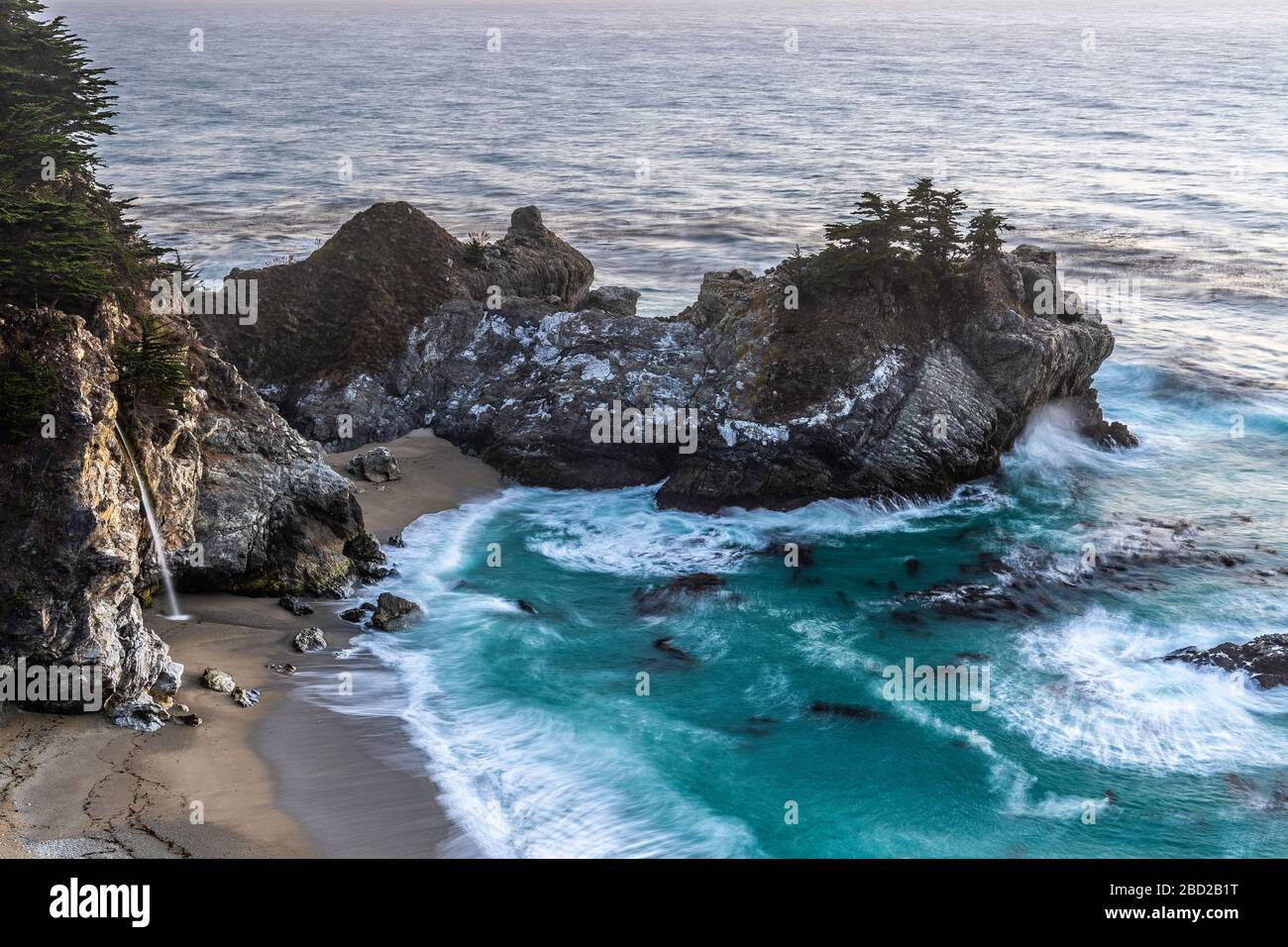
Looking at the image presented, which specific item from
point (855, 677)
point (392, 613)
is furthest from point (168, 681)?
point (855, 677)

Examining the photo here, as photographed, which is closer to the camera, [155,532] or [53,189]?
[155,532]

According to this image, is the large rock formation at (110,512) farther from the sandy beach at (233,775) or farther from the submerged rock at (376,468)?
the submerged rock at (376,468)

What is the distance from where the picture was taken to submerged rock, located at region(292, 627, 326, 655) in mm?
18031

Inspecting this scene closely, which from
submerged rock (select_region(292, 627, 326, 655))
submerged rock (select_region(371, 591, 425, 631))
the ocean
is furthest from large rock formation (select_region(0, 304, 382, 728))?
the ocean

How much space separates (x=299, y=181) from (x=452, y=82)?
51.8m

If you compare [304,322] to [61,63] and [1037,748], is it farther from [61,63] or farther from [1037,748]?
[1037,748]

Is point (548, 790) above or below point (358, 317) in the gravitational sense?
below

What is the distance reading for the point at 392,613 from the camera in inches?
755

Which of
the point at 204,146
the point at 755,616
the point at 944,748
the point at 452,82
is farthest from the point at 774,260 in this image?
the point at 452,82

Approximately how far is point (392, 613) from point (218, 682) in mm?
3314

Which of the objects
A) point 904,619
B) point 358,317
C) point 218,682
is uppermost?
point 358,317

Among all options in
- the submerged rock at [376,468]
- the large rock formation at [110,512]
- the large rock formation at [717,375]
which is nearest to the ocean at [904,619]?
the large rock formation at [717,375]

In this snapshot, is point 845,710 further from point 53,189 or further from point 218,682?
point 53,189

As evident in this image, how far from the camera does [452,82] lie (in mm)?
111812
